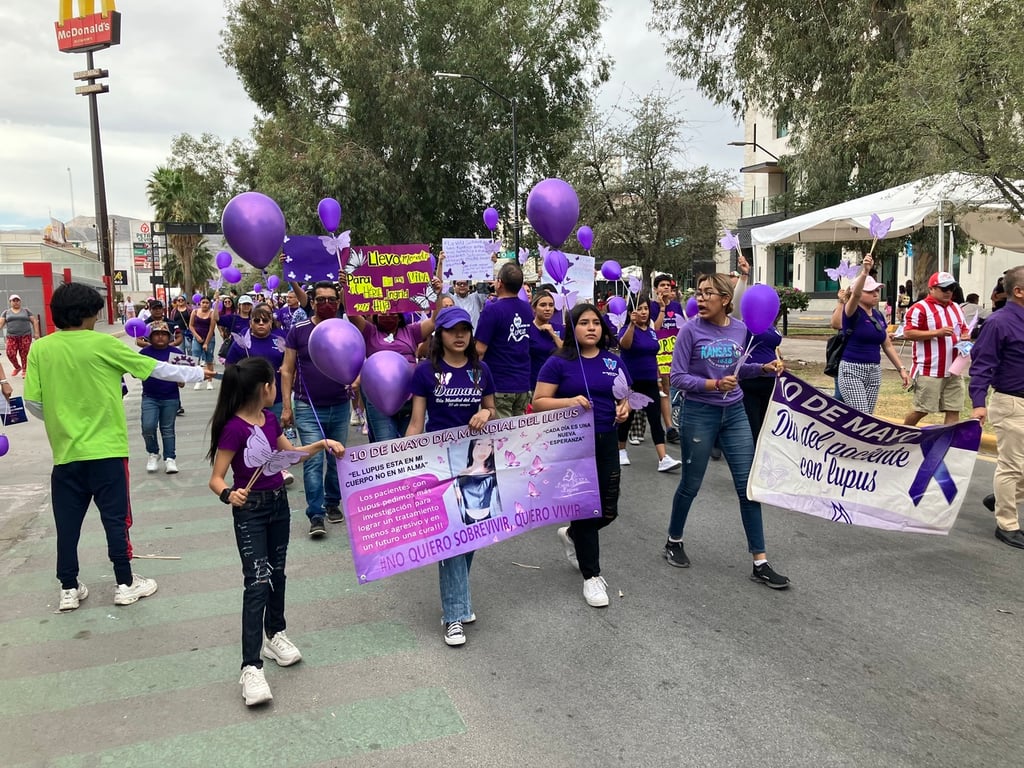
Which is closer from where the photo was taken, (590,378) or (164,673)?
(164,673)

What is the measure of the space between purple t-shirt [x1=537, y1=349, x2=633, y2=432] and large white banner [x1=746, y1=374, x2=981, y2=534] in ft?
3.67

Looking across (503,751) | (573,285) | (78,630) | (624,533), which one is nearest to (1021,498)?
(624,533)

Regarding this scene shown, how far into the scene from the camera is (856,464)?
498 cm

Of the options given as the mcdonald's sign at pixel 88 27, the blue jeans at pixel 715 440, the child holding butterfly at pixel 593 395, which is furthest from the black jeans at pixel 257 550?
the mcdonald's sign at pixel 88 27

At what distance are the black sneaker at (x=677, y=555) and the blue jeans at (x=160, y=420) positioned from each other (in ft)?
18.1

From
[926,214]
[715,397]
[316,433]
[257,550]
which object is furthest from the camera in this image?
[926,214]

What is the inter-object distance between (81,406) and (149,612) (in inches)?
50.9

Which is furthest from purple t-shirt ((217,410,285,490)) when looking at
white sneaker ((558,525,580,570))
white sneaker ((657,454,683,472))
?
white sneaker ((657,454,683,472))

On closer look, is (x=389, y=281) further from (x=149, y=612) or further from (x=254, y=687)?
(x=254, y=687)

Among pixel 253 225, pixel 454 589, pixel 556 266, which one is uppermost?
pixel 253 225

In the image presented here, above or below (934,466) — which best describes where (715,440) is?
above

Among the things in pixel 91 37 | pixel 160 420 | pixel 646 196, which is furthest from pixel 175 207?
pixel 160 420

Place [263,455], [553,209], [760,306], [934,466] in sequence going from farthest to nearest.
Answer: [553,209] → [934,466] → [760,306] → [263,455]

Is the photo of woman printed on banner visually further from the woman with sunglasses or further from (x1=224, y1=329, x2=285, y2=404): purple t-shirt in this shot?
the woman with sunglasses
